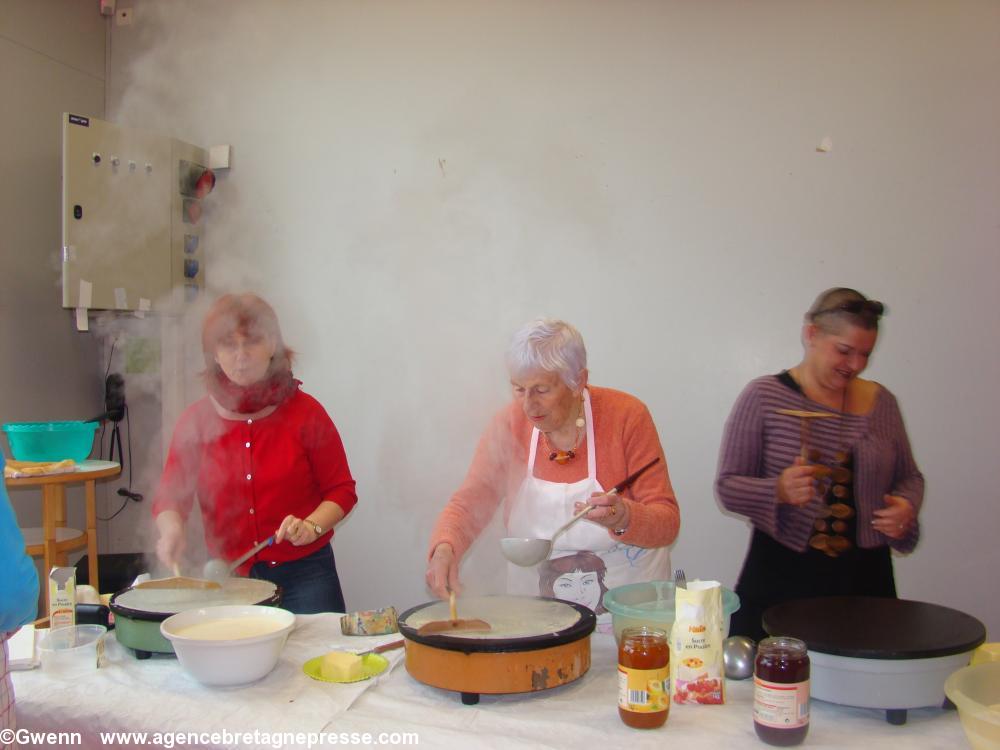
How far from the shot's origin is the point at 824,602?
6.18 feet

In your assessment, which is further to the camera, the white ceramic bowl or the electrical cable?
the electrical cable

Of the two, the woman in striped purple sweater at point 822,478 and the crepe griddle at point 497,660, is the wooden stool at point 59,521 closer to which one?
the crepe griddle at point 497,660

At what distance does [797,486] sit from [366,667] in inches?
52.9

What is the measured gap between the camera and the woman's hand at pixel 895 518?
2.34 meters

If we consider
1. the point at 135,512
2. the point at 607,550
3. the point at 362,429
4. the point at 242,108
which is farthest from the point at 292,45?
the point at 607,550

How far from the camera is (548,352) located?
2.36m

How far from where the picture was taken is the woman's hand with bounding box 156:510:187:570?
2338mm

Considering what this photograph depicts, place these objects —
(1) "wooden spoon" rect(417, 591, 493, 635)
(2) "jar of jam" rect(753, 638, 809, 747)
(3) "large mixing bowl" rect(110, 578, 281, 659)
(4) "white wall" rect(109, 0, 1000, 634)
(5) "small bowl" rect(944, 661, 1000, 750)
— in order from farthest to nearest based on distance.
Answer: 1. (4) "white wall" rect(109, 0, 1000, 634)
2. (3) "large mixing bowl" rect(110, 578, 281, 659)
3. (1) "wooden spoon" rect(417, 591, 493, 635)
4. (2) "jar of jam" rect(753, 638, 809, 747)
5. (5) "small bowl" rect(944, 661, 1000, 750)

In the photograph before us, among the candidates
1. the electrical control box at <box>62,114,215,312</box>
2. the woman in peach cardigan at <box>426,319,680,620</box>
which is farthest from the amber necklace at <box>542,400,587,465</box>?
the electrical control box at <box>62,114,215,312</box>

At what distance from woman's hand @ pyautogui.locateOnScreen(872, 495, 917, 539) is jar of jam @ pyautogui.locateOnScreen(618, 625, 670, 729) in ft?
3.81

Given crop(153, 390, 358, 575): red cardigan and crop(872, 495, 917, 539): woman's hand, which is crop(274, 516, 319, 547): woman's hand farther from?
crop(872, 495, 917, 539): woman's hand

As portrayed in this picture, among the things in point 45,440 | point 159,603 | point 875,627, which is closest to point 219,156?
point 45,440

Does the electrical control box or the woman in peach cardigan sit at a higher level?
the electrical control box

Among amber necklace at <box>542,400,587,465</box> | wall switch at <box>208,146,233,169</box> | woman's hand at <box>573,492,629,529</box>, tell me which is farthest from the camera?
wall switch at <box>208,146,233,169</box>
